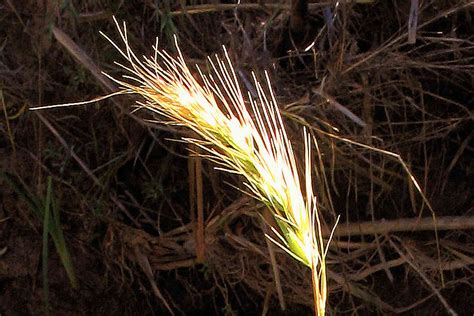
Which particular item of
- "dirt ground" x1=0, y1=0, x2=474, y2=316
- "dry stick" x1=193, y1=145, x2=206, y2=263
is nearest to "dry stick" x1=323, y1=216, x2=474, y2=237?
"dirt ground" x1=0, y1=0, x2=474, y2=316

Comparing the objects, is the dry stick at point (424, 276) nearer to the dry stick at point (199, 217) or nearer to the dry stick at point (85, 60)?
the dry stick at point (199, 217)

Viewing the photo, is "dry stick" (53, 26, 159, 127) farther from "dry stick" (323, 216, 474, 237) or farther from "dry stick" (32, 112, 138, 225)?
"dry stick" (323, 216, 474, 237)

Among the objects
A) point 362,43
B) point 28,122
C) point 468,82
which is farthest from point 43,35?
point 468,82

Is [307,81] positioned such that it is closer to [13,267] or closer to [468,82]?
[468,82]

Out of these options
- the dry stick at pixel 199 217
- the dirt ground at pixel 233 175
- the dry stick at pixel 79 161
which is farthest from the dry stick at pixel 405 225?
the dry stick at pixel 79 161

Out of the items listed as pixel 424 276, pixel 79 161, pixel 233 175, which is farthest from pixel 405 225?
pixel 79 161

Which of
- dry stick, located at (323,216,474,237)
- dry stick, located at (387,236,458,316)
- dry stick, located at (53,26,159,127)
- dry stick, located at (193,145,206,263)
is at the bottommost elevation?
dry stick, located at (387,236,458,316)

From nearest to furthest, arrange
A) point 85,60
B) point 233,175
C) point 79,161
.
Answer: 1. point 85,60
2. point 233,175
3. point 79,161

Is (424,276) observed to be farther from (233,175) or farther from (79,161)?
(79,161)
